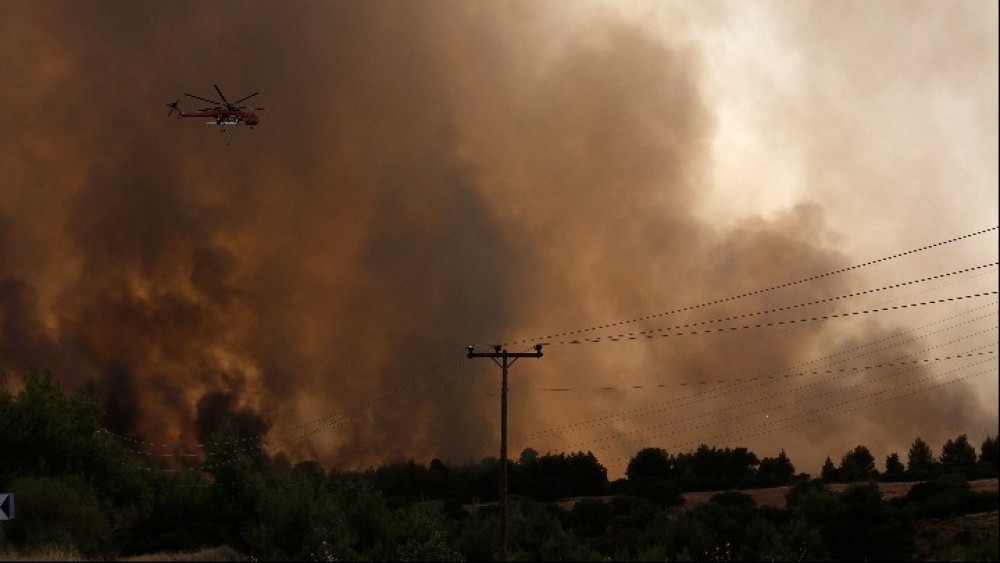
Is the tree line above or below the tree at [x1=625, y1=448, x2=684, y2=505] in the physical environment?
below

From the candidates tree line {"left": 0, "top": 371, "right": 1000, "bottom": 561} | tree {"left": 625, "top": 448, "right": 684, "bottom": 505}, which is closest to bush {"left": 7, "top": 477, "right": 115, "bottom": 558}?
tree line {"left": 0, "top": 371, "right": 1000, "bottom": 561}

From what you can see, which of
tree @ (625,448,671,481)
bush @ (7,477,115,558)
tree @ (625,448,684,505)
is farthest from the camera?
tree @ (625,448,671,481)

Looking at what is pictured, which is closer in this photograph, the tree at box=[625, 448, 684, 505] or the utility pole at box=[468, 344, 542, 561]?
the utility pole at box=[468, 344, 542, 561]

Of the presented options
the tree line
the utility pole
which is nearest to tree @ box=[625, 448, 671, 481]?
the tree line

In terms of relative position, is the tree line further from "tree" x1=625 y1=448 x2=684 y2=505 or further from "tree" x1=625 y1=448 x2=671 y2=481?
"tree" x1=625 y1=448 x2=671 y2=481

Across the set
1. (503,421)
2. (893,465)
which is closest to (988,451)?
(893,465)

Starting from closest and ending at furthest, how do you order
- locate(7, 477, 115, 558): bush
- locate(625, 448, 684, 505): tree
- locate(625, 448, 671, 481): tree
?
locate(7, 477, 115, 558): bush
locate(625, 448, 684, 505): tree
locate(625, 448, 671, 481): tree

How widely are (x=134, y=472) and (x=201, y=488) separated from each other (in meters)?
8.81

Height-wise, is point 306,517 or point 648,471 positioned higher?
point 648,471

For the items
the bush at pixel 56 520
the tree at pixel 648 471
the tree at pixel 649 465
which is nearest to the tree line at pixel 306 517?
the bush at pixel 56 520

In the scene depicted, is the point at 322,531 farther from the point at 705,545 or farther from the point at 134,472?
the point at 705,545

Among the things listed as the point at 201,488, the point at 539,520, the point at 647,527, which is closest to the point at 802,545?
the point at 647,527

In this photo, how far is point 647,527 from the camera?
287 ft

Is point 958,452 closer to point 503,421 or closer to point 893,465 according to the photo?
point 893,465
